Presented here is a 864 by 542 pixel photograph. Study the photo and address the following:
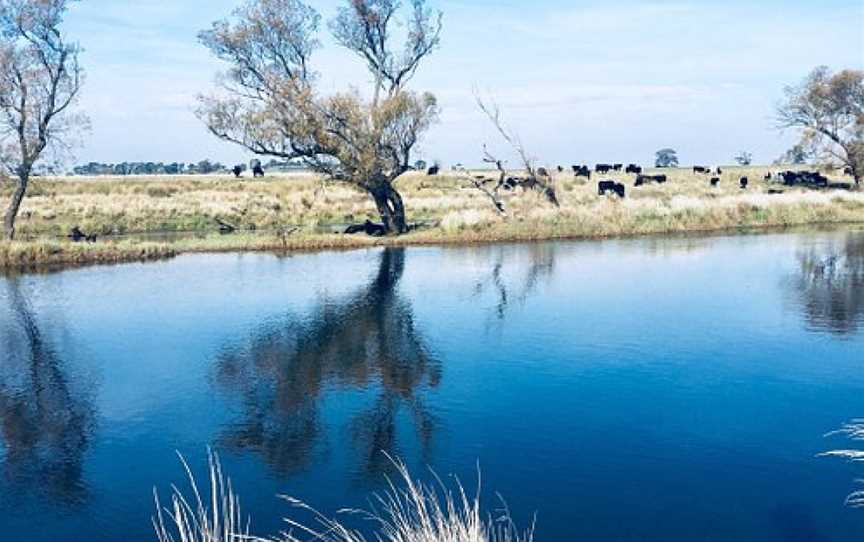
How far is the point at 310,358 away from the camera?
48.9 ft

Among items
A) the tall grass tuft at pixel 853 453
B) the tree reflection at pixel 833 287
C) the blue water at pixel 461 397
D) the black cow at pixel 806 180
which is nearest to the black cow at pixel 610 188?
the black cow at pixel 806 180

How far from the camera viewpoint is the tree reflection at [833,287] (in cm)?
1691

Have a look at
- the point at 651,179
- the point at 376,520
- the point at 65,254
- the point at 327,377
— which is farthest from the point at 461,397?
the point at 651,179

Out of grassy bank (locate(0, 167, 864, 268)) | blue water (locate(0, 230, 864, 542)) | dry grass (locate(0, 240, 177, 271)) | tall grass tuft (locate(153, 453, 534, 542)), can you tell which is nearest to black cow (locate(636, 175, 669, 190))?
grassy bank (locate(0, 167, 864, 268))

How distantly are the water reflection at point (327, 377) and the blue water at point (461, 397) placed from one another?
6 centimetres

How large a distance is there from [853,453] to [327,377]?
8.13 meters

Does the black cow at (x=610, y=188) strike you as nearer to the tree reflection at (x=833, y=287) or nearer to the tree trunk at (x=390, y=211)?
the tree trunk at (x=390, y=211)

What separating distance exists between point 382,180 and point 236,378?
20155 mm

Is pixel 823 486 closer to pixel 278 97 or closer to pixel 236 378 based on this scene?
pixel 236 378

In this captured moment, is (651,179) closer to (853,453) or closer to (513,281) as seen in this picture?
(513,281)

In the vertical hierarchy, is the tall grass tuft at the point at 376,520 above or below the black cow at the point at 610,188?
below

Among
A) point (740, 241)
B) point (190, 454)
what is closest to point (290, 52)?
point (740, 241)

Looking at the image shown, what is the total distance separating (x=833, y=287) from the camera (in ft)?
67.8

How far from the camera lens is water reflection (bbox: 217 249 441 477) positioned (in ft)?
34.6
